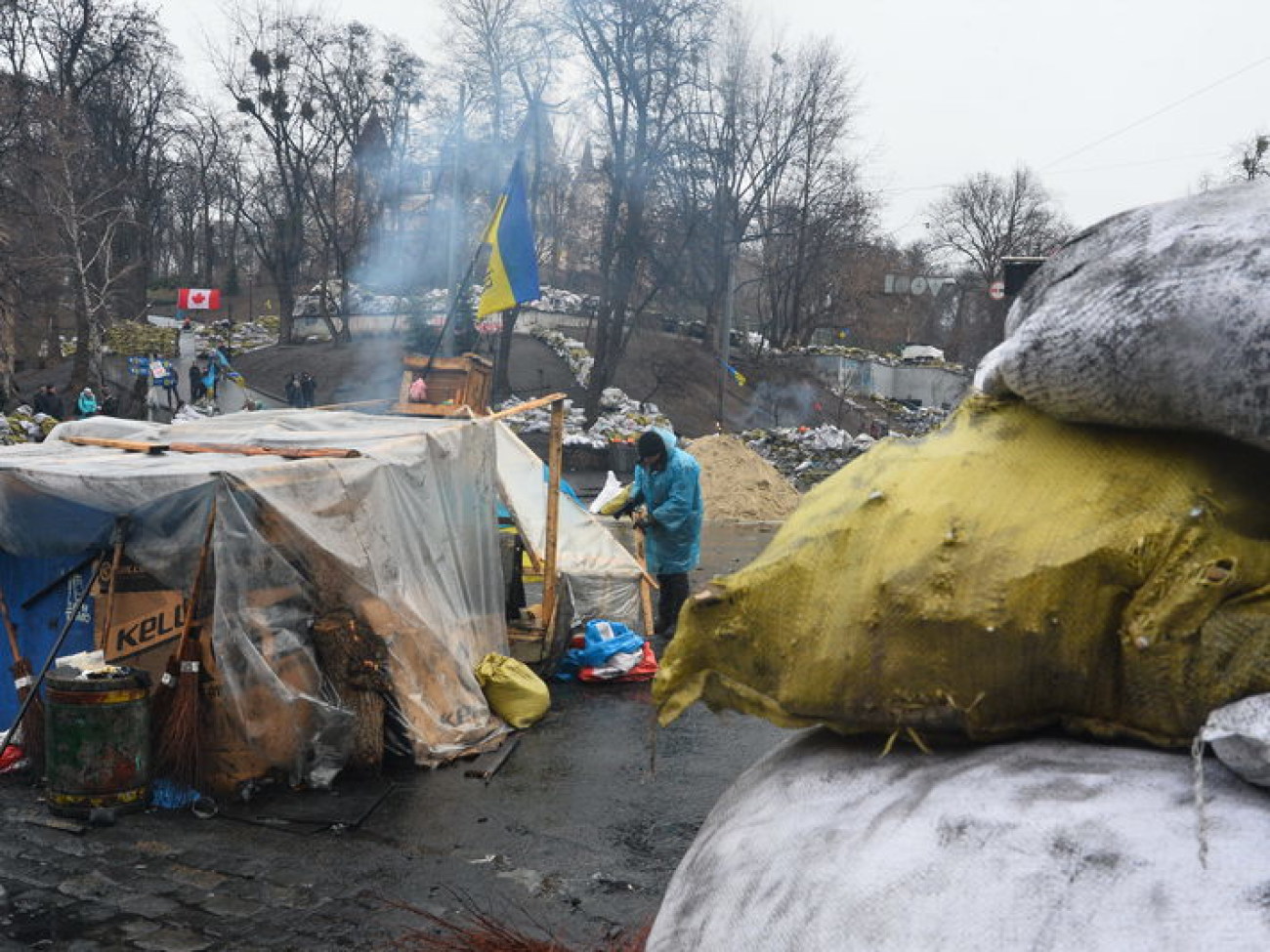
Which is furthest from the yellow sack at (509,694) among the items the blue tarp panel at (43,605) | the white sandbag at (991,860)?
the white sandbag at (991,860)

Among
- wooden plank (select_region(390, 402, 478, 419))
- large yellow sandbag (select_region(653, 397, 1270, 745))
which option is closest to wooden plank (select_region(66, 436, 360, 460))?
wooden plank (select_region(390, 402, 478, 419))

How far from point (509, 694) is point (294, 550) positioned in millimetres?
1854

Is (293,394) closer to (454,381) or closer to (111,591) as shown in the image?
(454,381)

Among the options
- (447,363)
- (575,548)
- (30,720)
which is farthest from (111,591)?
(447,363)

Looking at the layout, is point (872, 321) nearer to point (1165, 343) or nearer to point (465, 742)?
point (465, 742)

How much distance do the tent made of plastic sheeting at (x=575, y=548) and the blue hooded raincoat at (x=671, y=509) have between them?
27 centimetres

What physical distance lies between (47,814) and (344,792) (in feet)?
4.60

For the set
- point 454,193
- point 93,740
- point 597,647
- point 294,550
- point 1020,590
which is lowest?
point 597,647

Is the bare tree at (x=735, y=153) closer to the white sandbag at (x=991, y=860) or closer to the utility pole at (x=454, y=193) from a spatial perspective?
the utility pole at (x=454, y=193)

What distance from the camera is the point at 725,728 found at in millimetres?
6781

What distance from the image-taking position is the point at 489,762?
6.06 meters

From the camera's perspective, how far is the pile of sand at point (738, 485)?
17.9 meters

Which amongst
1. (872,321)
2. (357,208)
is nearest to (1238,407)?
(357,208)

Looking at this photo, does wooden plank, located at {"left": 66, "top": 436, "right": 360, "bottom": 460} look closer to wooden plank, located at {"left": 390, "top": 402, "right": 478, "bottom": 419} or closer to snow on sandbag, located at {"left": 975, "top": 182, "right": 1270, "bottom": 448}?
wooden plank, located at {"left": 390, "top": 402, "right": 478, "bottom": 419}
